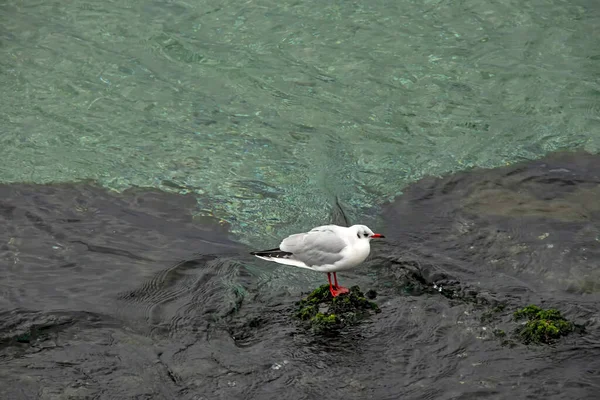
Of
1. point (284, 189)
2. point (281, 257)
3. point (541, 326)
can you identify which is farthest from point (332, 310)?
point (284, 189)

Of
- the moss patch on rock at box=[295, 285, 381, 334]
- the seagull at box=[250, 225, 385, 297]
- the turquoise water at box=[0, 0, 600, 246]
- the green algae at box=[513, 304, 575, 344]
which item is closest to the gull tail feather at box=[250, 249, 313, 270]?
the seagull at box=[250, 225, 385, 297]

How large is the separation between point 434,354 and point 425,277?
1140 mm

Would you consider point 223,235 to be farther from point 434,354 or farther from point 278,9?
point 278,9

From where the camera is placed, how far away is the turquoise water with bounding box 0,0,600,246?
9078mm

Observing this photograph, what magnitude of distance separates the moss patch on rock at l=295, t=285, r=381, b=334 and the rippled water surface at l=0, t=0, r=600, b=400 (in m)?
0.13

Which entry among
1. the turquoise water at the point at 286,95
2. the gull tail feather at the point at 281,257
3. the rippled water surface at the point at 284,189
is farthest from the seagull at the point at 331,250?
the turquoise water at the point at 286,95

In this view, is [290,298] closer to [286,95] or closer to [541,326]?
[541,326]

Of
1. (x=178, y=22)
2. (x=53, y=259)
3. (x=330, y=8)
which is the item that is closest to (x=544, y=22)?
(x=330, y=8)

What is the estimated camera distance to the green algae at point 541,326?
19.4 ft

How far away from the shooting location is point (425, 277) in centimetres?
700

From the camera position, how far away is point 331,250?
6.42 m

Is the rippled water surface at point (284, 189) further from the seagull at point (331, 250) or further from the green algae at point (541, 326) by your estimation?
the seagull at point (331, 250)

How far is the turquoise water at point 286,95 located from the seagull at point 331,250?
1.28m

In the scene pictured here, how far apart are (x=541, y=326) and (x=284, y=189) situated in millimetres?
3682
